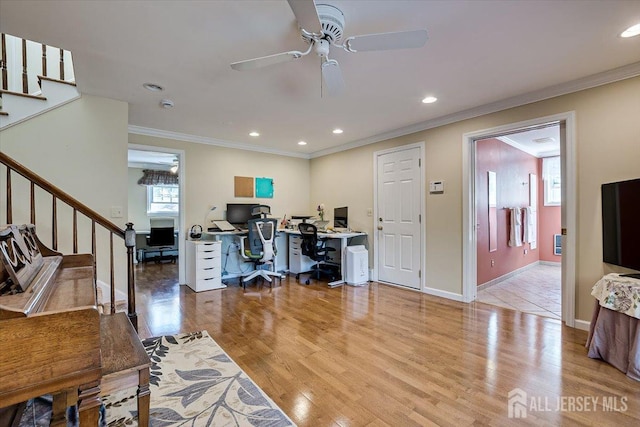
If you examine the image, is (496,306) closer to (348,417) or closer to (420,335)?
(420,335)

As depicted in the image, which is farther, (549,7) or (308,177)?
(308,177)

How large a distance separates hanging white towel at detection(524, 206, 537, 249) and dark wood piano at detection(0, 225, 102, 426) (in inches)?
252

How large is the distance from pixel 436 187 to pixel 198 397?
11.6 ft

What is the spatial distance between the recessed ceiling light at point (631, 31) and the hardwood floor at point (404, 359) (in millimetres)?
2415

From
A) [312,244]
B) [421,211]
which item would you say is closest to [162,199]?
[312,244]

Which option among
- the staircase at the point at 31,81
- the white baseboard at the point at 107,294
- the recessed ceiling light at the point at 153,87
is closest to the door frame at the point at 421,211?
the recessed ceiling light at the point at 153,87

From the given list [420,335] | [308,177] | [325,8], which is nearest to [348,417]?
[420,335]

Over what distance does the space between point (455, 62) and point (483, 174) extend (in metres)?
2.46

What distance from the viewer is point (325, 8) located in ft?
5.64

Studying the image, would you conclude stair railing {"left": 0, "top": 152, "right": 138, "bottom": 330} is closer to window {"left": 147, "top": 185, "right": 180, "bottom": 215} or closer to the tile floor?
the tile floor

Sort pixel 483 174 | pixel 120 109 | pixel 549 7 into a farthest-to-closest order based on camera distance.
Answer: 1. pixel 483 174
2. pixel 120 109
3. pixel 549 7

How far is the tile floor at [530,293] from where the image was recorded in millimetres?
3471

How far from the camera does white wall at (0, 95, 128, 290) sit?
2.68 meters

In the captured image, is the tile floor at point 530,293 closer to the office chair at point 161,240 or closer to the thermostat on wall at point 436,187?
the thermostat on wall at point 436,187
